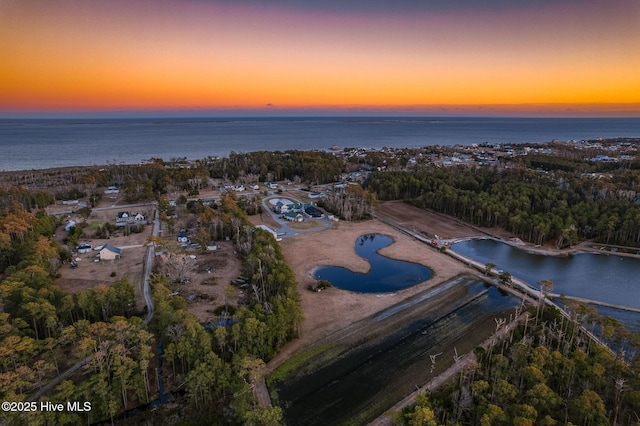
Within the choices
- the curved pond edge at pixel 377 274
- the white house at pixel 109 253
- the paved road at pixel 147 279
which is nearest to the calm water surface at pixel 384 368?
the curved pond edge at pixel 377 274

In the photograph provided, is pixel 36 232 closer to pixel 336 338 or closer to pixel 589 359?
pixel 336 338

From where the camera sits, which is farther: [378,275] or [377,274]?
[377,274]

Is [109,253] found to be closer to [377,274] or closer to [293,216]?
[293,216]

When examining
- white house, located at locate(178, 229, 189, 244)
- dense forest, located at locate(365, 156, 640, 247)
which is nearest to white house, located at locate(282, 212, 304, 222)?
white house, located at locate(178, 229, 189, 244)

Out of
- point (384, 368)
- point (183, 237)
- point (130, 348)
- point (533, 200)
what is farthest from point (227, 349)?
point (533, 200)

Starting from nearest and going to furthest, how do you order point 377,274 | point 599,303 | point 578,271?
point 599,303 → point 377,274 → point 578,271

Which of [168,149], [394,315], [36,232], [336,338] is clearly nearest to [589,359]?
[394,315]

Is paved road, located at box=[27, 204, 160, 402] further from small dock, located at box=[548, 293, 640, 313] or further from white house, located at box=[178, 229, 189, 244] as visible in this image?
small dock, located at box=[548, 293, 640, 313]

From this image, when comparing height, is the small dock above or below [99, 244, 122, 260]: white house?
below

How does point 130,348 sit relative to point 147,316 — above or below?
above
